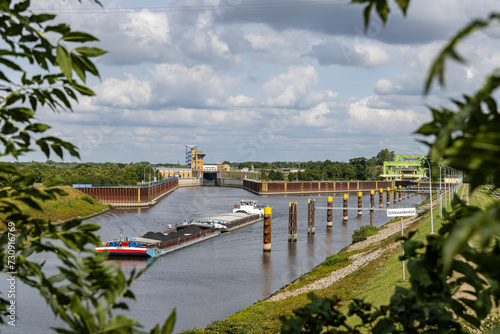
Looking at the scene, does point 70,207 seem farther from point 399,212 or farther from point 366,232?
point 399,212

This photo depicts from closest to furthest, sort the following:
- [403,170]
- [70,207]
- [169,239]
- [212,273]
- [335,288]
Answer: [335,288] < [212,273] < [169,239] < [70,207] < [403,170]

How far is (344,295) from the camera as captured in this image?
74.8ft

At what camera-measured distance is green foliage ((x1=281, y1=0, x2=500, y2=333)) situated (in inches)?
54.7

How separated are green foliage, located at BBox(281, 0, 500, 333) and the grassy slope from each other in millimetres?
14302

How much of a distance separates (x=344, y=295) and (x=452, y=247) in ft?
74.7

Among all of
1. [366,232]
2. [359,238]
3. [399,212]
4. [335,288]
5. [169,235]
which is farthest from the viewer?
[366,232]

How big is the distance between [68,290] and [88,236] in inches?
13.6

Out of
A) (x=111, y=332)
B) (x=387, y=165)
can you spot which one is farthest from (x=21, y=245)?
(x=387, y=165)

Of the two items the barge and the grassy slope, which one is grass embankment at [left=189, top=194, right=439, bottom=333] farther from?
the barge

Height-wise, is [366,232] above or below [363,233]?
above

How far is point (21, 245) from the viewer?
2762mm

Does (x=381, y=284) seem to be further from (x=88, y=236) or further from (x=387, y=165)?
(x=387, y=165)

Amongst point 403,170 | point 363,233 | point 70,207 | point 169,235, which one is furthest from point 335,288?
point 403,170

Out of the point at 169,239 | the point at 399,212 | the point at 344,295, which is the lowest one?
the point at 169,239
